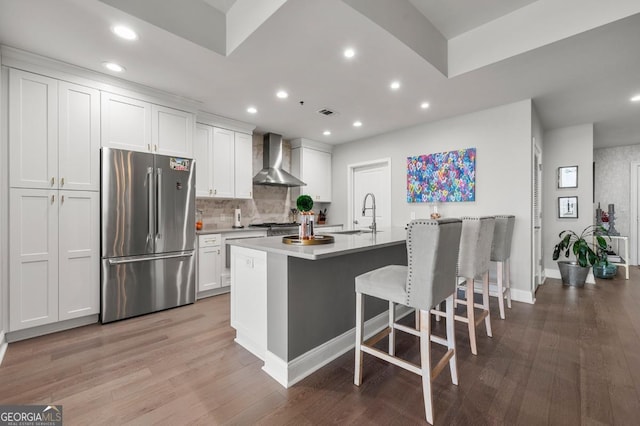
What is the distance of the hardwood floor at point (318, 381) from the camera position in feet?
5.01

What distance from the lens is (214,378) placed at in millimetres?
1870

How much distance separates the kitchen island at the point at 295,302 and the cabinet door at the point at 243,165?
2.29 metres

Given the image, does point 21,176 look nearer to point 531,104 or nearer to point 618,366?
point 618,366

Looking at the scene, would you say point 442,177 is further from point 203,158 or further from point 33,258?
point 33,258

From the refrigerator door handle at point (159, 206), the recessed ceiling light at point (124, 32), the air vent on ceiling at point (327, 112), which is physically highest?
the air vent on ceiling at point (327, 112)

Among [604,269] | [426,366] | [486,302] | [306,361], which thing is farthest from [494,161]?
[306,361]

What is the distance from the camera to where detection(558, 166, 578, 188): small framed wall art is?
448 cm

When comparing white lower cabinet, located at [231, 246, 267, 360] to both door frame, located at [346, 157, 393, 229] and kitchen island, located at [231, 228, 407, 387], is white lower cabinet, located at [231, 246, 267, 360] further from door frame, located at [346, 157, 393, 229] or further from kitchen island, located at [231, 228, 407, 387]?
door frame, located at [346, 157, 393, 229]

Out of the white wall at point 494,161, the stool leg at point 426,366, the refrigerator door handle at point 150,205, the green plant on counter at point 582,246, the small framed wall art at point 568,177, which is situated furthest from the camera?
the small framed wall art at point 568,177

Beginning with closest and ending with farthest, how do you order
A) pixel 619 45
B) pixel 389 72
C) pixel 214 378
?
pixel 214 378, pixel 619 45, pixel 389 72

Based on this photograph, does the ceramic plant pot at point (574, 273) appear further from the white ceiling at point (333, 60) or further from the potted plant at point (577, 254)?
the white ceiling at point (333, 60)

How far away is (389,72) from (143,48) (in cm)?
223

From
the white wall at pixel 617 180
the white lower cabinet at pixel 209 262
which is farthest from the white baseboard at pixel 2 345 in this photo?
the white wall at pixel 617 180

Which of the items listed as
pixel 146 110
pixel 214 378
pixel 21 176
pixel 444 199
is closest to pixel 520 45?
pixel 444 199
